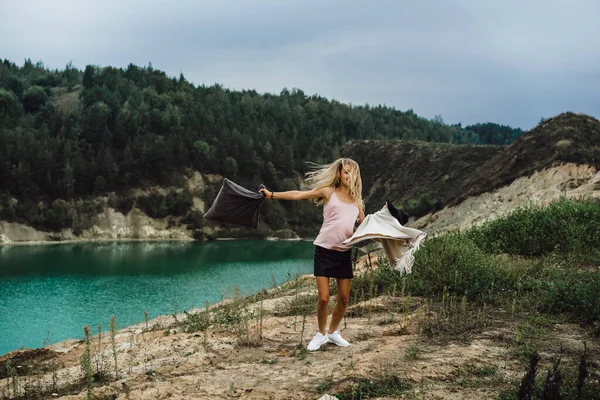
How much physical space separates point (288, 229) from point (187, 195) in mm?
14078

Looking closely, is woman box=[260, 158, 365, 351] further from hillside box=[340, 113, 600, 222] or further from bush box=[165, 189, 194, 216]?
bush box=[165, 189, 194, 216]

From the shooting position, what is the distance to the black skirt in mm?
7223

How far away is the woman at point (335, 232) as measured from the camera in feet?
23.8

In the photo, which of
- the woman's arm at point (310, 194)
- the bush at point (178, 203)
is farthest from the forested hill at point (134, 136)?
the woman's arm at point (310, 194)

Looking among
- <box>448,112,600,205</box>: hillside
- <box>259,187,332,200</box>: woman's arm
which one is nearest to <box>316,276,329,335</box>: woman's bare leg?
<box>259,187,332,200</box>: woman's arm

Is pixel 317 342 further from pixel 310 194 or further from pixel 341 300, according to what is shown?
pixel 310 194

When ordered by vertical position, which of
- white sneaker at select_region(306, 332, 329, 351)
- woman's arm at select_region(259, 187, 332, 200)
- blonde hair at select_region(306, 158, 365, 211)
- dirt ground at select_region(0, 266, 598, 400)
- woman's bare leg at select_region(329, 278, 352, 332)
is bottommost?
dirt ground at select_region(0, 266, 598, 400)

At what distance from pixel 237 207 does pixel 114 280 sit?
30.8 meters

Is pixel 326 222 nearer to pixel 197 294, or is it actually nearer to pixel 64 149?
pixel 197 294

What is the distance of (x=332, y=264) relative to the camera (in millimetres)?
7246

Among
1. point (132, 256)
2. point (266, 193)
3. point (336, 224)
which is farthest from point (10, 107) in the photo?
point (336, 224)

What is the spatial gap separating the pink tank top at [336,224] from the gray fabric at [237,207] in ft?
3.65

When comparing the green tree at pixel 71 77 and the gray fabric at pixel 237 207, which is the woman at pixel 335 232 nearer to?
the gray fabric at pixel 237 207

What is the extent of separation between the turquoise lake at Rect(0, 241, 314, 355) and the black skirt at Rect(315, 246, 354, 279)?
5523 mm
